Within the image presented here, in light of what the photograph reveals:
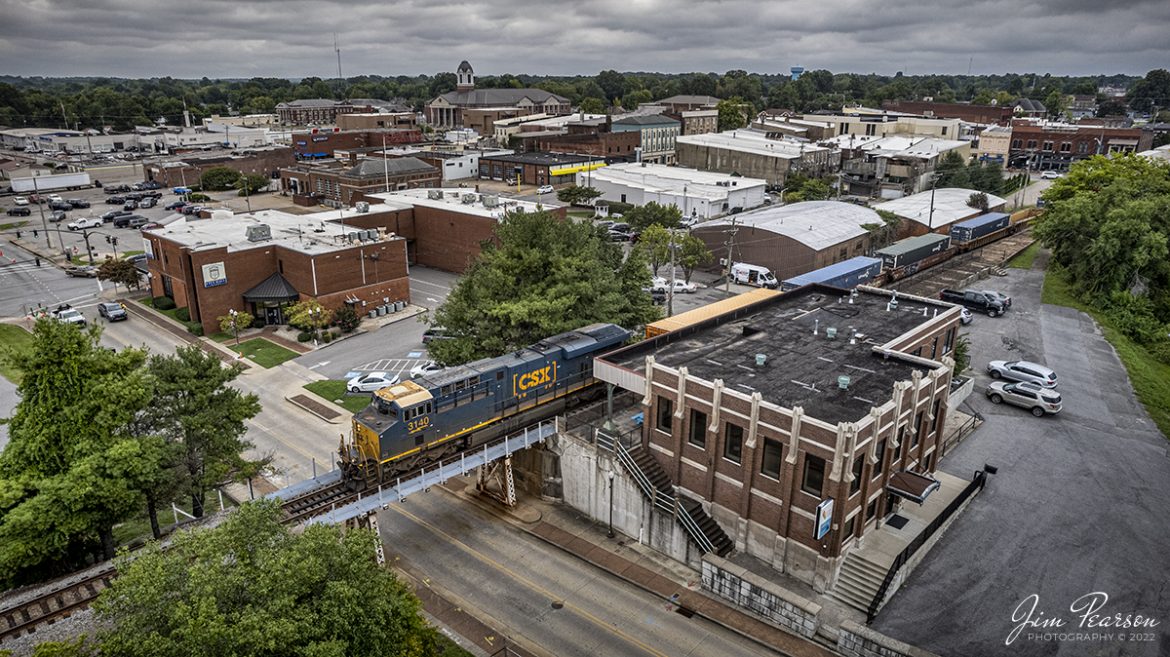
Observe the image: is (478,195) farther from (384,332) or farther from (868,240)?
(868,240)

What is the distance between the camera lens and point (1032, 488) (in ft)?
119

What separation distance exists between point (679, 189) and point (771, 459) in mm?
78019

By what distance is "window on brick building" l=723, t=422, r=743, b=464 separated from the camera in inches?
1193

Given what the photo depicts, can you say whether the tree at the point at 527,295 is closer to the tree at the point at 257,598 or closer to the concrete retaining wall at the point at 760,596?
the concrete retaining wall at the point at 760,596

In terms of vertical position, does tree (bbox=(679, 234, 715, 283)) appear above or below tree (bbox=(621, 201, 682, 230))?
below

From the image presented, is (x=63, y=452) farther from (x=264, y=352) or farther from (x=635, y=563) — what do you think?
(x=264, y=352)

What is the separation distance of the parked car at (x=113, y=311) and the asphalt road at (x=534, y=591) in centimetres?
4366

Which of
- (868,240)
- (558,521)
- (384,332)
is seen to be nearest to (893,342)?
(558,521)

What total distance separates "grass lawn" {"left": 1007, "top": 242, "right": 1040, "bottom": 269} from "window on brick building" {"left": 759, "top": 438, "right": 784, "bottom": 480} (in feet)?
214

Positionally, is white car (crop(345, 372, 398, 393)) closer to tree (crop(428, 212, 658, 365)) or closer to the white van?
tree (crop(428, 212, 658, 365))

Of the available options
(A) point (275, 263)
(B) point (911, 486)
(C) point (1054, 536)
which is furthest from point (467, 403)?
(A) point (275, 263)

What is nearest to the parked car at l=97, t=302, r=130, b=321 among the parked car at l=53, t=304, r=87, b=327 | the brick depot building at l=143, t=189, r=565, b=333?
the parked car at l=53, t=304, r=87, b=327

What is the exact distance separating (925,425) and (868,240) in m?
53.2

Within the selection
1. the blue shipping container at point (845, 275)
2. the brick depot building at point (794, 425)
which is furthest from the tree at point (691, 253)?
the brick depot building at point (794, 425)
